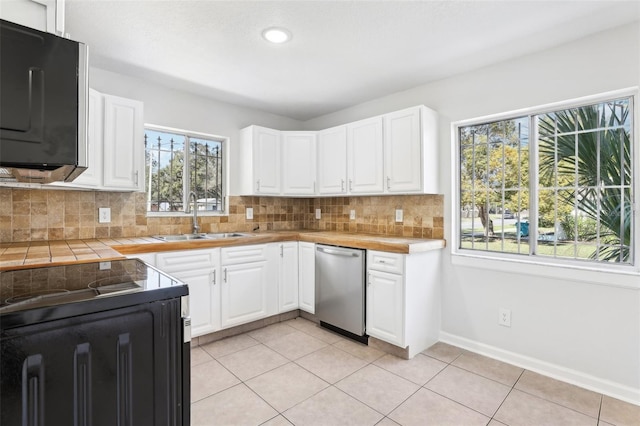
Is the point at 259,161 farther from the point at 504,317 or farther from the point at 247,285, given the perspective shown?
the point at 504,317

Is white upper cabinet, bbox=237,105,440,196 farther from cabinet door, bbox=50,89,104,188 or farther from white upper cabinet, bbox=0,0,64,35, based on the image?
white upper cabinet, bbox=0,0,64,35

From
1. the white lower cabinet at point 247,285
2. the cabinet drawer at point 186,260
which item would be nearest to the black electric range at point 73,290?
the cabinet drawer at point 186,260

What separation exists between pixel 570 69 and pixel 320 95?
6.69ft

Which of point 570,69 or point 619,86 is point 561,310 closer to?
point 619,86

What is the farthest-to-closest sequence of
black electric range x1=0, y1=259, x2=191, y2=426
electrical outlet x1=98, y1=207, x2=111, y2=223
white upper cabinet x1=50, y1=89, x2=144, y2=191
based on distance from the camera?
electrical outlet x1=98, y1=207, x2=111, y2=223
white upper cabinet x1=50, y1=89, x2=144, y2=191
black electric range x1=0, y1=259, x2=191, y2=426

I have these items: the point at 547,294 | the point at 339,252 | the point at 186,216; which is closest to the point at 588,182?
the point at 547,294

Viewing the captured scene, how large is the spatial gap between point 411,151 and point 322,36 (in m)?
1.20

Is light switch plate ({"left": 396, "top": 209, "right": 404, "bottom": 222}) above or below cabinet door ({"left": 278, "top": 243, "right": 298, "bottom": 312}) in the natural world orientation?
above

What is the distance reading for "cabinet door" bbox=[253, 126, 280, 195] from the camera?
3.50 m

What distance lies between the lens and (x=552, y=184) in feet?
7.88

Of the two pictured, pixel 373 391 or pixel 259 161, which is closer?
pixel 373 391

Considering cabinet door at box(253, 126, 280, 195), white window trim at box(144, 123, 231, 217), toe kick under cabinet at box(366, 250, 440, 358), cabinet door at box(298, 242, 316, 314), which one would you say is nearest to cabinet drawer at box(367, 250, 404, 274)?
toe kick under cabinet at box(366, 250, 440, 358)

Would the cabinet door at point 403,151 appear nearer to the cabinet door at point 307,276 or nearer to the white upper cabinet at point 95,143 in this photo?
the cabinet door at point 307,276

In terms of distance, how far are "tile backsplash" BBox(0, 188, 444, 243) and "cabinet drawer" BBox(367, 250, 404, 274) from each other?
2.00 ft
